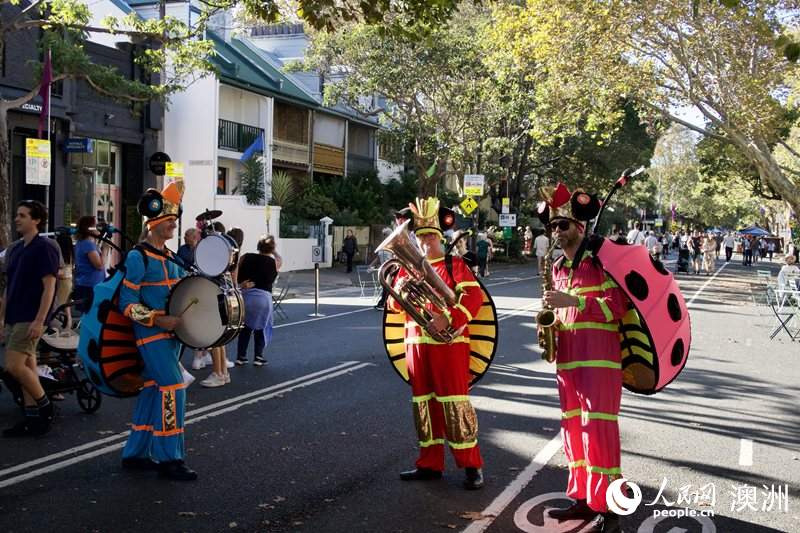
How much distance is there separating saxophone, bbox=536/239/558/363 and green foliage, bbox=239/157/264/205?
87.4 feet

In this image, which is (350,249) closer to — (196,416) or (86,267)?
(86,267)

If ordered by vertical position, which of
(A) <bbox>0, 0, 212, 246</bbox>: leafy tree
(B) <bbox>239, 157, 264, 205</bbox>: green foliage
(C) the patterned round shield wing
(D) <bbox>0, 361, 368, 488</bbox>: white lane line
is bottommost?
(D) <bbox>0, 361, 368, 488</bbox>: white lane line

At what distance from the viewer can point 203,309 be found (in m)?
5.77

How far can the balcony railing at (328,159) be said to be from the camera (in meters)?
39.1

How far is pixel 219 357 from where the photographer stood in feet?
29.7

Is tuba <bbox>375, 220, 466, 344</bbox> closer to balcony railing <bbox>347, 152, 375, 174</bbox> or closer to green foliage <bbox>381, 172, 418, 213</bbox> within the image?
green foliage <bbox>381, 172, 418, 213</bbox>

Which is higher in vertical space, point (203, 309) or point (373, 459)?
point (203, 309)

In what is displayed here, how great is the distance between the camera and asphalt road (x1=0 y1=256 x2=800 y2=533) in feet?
16.6

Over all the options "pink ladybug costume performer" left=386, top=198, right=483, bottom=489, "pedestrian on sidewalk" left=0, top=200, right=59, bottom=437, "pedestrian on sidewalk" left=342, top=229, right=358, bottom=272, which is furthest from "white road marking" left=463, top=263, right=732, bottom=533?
"pedestrian on sidewalk" left=342, top=229, right=358, bottom=272

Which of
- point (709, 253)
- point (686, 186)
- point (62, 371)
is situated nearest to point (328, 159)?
point (709, 253)

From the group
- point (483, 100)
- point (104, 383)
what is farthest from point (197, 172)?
point (104, 383)

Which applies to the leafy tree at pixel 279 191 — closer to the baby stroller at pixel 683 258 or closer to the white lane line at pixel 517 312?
the white lane line at pixel 517 312

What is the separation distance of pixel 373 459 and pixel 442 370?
132 cm

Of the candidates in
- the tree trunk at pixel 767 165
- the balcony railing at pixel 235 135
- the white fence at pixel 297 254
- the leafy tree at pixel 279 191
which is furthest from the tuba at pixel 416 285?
the balcony railing at pixel 235 135
